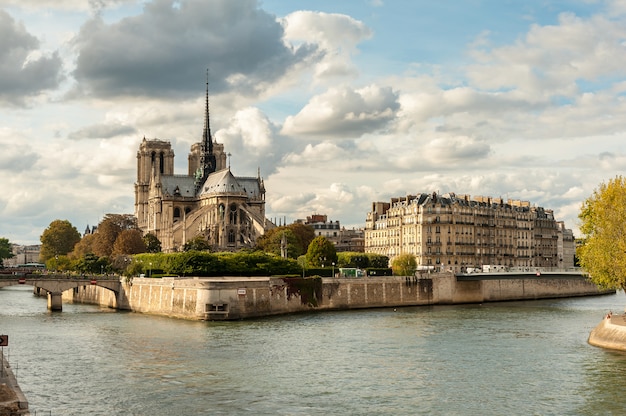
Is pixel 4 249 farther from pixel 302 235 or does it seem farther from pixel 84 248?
pixel 302 235

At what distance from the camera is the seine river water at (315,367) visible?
96.9 feet

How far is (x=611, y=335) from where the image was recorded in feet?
137

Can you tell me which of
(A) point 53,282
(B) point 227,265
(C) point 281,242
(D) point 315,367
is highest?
(C) point 281,242

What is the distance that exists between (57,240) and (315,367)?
390ft

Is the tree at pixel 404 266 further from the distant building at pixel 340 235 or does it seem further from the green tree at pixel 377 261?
the distant building at pixel 340 235

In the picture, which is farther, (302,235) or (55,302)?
(302,235)

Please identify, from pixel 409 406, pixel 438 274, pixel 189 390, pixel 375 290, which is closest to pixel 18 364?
pixel 189 390

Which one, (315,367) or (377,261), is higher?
(377,261)

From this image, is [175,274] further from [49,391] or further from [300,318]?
[49,391]

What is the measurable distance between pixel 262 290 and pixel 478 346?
22.7m

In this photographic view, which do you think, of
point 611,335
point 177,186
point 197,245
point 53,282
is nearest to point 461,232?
point 197,245

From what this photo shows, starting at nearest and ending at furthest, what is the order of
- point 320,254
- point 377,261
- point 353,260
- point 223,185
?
point 320,254
point 353,260
point 377,261
point 223,185

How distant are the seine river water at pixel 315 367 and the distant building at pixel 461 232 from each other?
1853 inches

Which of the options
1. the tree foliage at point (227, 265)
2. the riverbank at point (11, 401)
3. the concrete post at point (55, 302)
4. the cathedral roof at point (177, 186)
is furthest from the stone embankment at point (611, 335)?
the cathedral roof at point (177, 186)
